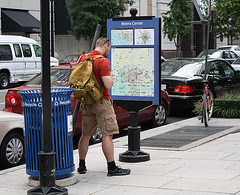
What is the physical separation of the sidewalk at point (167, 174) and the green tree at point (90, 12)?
945 inches

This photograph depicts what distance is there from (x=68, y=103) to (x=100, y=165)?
1.53 meters

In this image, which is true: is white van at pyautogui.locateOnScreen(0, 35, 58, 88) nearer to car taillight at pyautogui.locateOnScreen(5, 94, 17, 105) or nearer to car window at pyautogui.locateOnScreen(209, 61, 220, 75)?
car window at pyautogui.locateOnScreen(209, 61, 220, 75)

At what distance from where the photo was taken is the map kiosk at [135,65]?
757 centimetres

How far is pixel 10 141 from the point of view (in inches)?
311

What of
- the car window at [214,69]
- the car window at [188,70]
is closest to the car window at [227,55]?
the car window at [214,69]

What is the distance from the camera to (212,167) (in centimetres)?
695

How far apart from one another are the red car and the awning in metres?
19.7

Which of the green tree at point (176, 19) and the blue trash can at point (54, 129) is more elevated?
the green tree at point (176, 19)

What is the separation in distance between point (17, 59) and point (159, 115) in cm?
1315

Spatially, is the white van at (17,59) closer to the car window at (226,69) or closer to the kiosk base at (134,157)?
the car window at (226,69)

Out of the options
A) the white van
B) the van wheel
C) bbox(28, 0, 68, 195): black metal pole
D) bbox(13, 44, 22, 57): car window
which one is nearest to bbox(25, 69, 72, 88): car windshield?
bbox(28, 0, 68, 195): black metal pole

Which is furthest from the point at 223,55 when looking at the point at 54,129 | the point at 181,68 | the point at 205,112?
the point at 54,129

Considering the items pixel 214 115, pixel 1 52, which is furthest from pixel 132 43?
pixel 1 52

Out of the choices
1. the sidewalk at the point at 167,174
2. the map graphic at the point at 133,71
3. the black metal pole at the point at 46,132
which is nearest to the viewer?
the black metal pole at the point at 46,132
